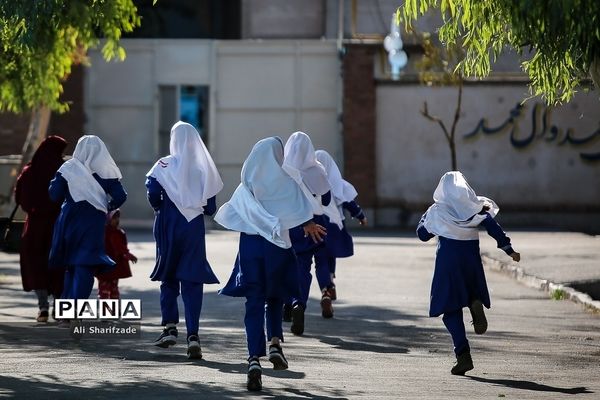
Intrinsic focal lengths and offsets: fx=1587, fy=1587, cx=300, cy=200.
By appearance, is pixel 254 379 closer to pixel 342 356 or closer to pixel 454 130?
pixel 342 356

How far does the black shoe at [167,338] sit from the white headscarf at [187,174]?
2.92 ft

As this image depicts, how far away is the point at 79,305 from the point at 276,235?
3.45 meters

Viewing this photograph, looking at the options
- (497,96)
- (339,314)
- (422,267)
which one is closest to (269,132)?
(497,96)

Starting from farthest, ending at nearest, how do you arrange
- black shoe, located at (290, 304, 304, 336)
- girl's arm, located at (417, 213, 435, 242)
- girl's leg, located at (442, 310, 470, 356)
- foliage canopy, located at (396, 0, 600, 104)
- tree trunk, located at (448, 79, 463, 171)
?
1. tree trunk, located at (448, 79, 463, 171)
2. black shoe, located at (290, 304, 304, 336)
3. girl's arm, located at (417, 213, 435, 242)
4. girl's leg, located at (442, 310, 470, 356)
5. foliage canopy, located at (396, 0, 600, 104)

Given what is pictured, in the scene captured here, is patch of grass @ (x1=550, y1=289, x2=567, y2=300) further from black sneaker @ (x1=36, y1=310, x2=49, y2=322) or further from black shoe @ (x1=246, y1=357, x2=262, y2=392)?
black shoe @ (x1=246, y1=357, x2=262, y2=392)

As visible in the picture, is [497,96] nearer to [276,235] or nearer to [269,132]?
[269,132]

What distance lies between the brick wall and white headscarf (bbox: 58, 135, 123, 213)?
77.3 feet

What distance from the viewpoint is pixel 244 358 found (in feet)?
39.7

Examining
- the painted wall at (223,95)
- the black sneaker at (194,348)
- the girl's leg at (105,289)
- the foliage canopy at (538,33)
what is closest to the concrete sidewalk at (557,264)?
the foliage canopy at (538,33)

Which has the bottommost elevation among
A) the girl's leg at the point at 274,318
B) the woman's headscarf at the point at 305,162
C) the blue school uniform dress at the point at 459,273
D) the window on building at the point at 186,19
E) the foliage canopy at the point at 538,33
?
the girl's leg at the point at 274,318

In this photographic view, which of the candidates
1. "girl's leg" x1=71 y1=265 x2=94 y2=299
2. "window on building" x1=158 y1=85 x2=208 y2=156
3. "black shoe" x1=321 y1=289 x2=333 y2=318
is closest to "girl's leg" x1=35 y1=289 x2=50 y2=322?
"girl's leg" x1=71 y1=265 x2=94 y2=299

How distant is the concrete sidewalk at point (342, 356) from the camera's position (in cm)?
1030

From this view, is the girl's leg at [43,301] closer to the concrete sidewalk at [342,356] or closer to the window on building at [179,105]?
the concrete sidewalk at [342,356]

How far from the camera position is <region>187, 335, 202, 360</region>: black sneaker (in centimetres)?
1191
